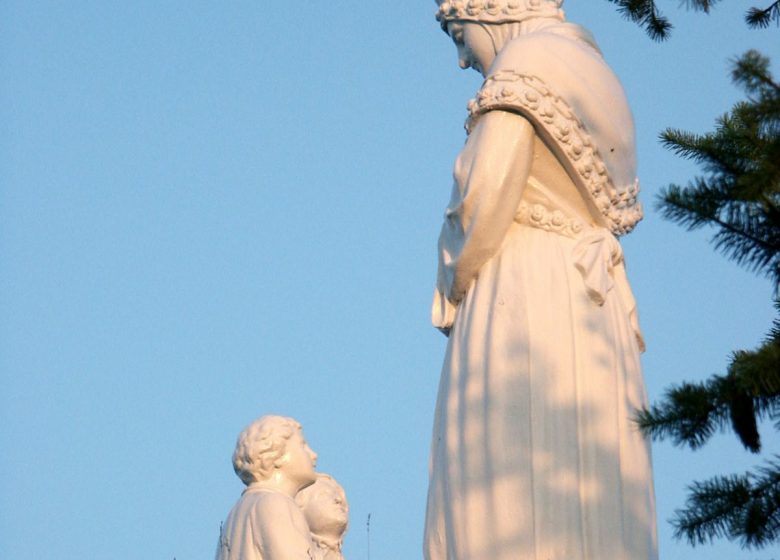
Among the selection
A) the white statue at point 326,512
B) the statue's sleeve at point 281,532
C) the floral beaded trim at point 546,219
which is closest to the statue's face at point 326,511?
the white statue at point 326,512

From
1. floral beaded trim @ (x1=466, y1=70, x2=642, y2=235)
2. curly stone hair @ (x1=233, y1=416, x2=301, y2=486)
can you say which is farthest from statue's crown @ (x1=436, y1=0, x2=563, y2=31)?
curly stone hair @ (x1=233, y1=416, x2=301, y2=486)

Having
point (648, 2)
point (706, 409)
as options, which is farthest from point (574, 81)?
point (706, 409)

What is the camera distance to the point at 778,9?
1271 cm

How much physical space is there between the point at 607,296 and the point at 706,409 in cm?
173

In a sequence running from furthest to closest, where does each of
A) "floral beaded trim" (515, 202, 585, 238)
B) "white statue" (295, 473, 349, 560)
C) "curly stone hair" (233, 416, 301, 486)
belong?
"white statue" (295, 473, 349, 560) < "curly stone hair" (233, 416, 301, 486) < "floral beaded trim" (515, 202, 585, 238)

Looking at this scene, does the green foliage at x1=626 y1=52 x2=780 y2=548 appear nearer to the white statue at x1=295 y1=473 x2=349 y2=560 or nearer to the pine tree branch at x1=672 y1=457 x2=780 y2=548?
the pine tree branch at x1=672 y1=457 x2=780 y2=548

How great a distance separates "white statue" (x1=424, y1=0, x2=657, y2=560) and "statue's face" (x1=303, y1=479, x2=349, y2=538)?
2429mm

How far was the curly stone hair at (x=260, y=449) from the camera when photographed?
548 inches

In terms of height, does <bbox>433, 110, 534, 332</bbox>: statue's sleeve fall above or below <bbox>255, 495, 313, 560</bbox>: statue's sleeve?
above

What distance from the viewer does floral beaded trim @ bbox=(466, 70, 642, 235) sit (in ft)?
42.5

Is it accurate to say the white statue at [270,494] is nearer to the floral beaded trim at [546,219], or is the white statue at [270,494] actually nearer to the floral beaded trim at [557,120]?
the floral beaded trim at [546,219]

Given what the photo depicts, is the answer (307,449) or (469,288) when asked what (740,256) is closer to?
(469,288)

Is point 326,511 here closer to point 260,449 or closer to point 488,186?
point 260,449

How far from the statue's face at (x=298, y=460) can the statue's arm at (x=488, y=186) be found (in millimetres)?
1526
